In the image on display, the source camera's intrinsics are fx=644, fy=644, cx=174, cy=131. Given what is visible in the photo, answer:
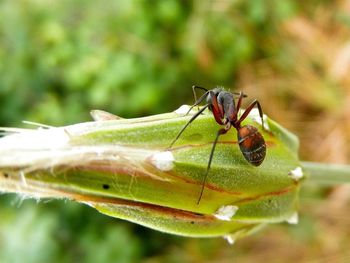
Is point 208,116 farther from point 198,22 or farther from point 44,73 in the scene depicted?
point 44,73

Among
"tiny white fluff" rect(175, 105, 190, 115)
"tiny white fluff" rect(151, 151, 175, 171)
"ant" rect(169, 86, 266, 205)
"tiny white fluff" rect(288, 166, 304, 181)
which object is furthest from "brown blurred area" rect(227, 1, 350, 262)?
"tiny white fluff" rect(151, 151, 175, 171)

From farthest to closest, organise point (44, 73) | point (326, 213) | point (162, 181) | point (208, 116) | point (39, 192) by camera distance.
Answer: point (44, 73) < point (326, 213) < point (208, 116) < point (162, 181) < point (39, 192)

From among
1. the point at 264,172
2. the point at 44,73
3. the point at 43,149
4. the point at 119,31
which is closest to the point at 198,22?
the point at 119,31

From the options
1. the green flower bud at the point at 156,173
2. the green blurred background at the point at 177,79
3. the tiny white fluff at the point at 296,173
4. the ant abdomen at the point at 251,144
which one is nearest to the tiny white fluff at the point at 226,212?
the green flower bud at the point at 156,173

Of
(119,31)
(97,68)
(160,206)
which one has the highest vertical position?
(119,31)

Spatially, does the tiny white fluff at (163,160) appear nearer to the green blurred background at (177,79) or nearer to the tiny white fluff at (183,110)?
the tiny white fluff at (183,110)

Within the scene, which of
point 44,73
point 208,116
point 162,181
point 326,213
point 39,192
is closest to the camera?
point 39,192

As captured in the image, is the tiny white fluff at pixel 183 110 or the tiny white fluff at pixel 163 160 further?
the tiny white fluff at pixel 183 110
